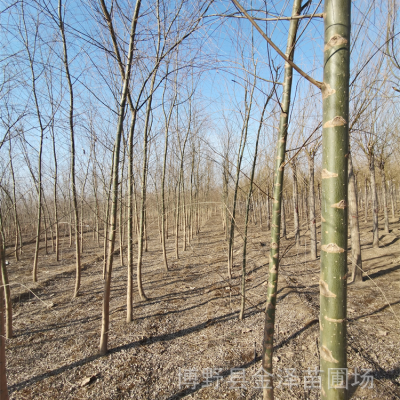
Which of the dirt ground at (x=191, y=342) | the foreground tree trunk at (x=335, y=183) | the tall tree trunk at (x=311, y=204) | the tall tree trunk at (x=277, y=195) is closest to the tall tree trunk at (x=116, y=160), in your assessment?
the dirt ground at (x=191, y=342)

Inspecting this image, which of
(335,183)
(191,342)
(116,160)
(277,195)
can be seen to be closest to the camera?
(335,183)

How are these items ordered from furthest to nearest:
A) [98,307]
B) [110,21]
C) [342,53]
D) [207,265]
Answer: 1. [207,265]
2. [98,307]
3. [110,21]
4. [342,53]

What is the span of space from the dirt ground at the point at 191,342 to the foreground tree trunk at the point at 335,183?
50 centimetres

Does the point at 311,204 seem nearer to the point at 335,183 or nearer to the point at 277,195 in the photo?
the point at 277,195

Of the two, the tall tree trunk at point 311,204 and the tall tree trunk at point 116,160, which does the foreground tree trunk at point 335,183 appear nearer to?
the tall tree trunk at point 116,160

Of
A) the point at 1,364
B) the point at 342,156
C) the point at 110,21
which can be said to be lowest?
the point at 1,364

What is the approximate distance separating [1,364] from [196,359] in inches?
80.7

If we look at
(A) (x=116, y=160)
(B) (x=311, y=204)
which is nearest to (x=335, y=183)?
(A) (x=116, y=160)

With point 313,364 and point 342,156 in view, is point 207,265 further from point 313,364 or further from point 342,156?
point 342,156

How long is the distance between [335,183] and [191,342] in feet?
11.1

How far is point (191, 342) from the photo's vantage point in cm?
340

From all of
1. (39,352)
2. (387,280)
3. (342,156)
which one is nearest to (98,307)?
(39,352)

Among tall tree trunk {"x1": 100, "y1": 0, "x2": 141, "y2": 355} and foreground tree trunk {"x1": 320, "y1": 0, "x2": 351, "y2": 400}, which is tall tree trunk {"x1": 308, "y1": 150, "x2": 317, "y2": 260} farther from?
foreground tree trunk {"x1": 320, "y1": 0, "x2": 351, "y2": 400}

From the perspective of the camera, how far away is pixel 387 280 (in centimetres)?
509
